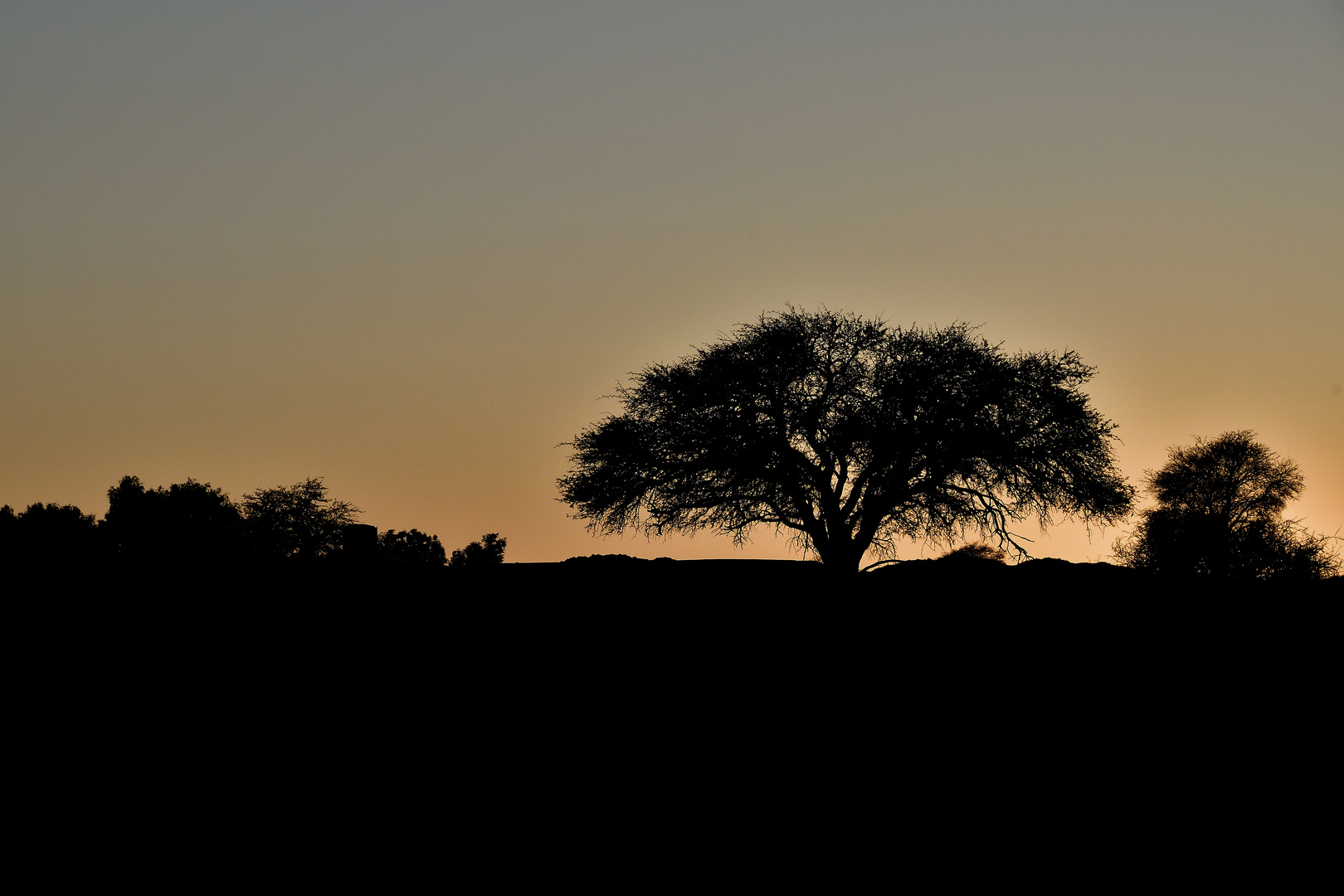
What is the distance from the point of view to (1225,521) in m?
57.1

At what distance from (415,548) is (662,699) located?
78594 millimetres

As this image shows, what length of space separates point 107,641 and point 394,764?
6.95 metres

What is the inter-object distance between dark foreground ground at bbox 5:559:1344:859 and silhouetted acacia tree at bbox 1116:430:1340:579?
103 feet

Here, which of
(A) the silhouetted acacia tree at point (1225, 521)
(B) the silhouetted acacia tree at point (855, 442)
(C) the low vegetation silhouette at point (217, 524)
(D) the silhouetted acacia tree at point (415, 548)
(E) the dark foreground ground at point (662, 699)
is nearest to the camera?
(E) the dark foreground ground at point (662, 699)

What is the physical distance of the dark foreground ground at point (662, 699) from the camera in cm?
1090

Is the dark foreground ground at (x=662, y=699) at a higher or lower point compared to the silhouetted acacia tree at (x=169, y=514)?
lower

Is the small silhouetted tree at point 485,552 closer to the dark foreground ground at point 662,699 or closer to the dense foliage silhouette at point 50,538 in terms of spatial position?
the dense foliage silhouette at point 50,538

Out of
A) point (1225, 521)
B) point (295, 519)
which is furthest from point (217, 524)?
point (1225, 521)

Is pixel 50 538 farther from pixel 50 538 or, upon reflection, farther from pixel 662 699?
pixel 662 699

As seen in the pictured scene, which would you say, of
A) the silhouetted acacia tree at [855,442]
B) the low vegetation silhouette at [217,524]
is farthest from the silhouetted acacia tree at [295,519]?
the silhouetted acacia tree at [855,442]

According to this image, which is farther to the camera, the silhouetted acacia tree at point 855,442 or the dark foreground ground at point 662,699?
the silhouetted acacia tree at point 855,442

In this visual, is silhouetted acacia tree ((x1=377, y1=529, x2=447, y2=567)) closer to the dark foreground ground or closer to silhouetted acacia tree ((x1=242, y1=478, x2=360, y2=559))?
silhouetted acacia tree ((x1=242, y1=478, x2=360, y2=559))

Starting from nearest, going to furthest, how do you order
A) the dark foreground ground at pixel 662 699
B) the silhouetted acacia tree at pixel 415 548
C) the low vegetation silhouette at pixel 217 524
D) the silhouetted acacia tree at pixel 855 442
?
the dark foreground ground at pixel 662 699
the silhouetted acacia tree at pixel 855 442
the low vegetation silhouette at pixel 217 524
the silhouetted acacia tree at pixel 415 548

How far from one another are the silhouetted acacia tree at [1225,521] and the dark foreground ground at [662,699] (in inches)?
1238
